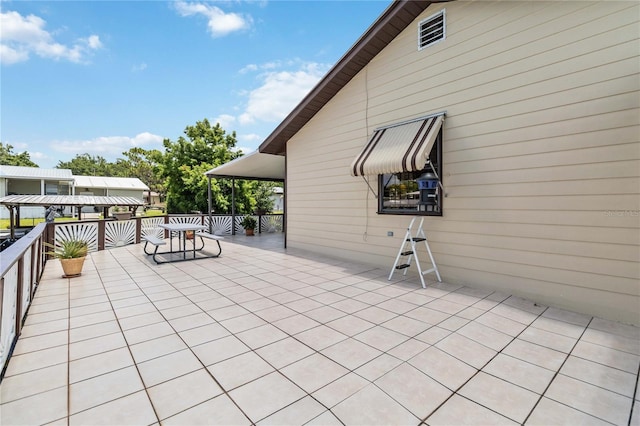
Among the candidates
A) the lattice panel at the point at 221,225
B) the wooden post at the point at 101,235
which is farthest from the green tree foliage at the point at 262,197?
the wooden post at the point at 101,235

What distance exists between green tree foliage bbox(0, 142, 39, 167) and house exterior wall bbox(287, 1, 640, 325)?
4940 cm

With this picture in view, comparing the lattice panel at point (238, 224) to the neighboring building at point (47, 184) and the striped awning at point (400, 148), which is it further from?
the neighboring building at point (47, 184)

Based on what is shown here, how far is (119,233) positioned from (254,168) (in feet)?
16.5

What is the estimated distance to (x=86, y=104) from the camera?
18.1 metres

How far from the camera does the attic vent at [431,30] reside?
5.35 metres

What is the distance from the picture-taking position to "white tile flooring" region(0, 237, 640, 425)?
6.47 feet

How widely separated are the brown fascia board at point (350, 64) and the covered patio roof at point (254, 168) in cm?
98

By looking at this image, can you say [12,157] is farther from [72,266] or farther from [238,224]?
[72,266]

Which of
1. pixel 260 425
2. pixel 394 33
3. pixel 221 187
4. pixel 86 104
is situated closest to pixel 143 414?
pixel 260 425

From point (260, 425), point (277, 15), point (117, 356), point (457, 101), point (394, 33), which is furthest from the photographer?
point (277, 15)

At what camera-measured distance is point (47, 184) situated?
83.0 ft

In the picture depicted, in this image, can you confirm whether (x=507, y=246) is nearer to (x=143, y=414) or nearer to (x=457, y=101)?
(x=457, y=101)

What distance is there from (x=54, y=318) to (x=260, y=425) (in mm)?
3370

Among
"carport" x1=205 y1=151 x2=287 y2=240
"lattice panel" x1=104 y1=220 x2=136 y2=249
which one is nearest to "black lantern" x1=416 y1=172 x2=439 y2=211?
"carport" x1=205 y1=151 x2=287 y2=240
